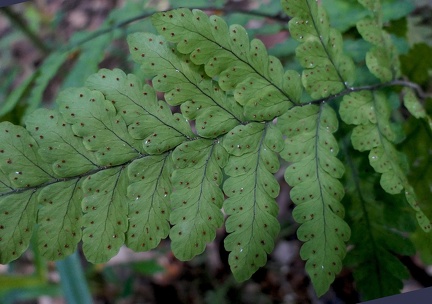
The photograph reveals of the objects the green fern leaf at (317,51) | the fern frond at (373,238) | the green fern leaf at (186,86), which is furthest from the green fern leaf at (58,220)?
the fern frond at (373,238)

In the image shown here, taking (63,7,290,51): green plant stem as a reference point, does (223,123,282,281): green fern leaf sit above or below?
below

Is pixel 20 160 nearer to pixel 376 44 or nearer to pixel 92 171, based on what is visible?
pixel 92 171

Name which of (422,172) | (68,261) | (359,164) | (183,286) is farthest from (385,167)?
(183,286)

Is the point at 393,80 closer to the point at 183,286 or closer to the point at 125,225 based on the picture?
the point at 125,225

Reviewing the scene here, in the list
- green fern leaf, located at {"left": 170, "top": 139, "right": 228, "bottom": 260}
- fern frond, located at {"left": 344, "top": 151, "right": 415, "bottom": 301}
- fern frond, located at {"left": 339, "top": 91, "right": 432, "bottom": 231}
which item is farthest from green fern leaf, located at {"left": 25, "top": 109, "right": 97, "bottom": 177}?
fern frond, located at {"left": 344, "top": 151, "right": 415, "bottom": 301}

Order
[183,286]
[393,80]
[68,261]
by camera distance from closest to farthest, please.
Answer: [393,80], [68,261], [183,286]

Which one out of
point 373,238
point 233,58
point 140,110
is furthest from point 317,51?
point 373,238

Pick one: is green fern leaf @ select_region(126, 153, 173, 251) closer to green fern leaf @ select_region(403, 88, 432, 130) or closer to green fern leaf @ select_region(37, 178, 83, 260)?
green fern leaf @ select_region(37, 178, 83, 260)
